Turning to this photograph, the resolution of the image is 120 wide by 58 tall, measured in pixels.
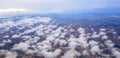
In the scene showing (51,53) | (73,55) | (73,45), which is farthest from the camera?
(73,45)

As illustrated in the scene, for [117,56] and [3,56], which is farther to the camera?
[3,56]

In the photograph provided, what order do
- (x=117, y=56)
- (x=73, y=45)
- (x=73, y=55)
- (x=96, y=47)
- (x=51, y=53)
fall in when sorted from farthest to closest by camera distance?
(x=73, y=45) < (x=96, y=47) < (x=51, y=53) < (x=73, y=55) < (x=117, y=56)

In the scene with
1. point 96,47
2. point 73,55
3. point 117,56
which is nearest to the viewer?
point 117,56

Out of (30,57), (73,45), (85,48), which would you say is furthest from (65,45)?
(30,57)

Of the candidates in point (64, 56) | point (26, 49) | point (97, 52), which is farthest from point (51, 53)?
point (97, 52)

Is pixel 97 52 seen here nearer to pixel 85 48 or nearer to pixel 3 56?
pixel 85 48

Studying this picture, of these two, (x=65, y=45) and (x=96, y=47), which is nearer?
(x=96, y=47)

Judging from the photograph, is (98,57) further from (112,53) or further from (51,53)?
(51,53)

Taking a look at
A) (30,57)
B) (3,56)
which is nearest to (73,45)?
(30,57)
